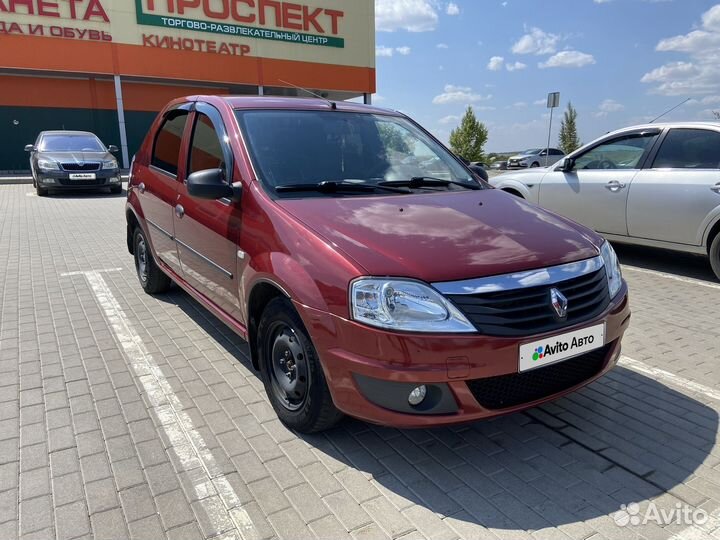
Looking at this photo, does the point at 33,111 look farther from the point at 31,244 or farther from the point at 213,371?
the point at 213,371

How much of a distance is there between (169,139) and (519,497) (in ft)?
12.7

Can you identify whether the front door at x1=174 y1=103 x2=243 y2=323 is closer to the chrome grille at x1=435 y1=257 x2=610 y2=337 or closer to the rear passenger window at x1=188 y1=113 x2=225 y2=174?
the rear passenger window at x1=188 y1=113 x2=225 y2=174

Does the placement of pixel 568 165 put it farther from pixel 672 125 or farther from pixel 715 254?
pixel 715 254

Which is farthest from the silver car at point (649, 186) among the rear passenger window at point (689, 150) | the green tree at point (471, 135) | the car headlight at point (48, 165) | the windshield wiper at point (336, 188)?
the green tree at point (471, 135)

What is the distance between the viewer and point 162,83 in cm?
2617

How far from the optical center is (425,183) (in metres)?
3.52

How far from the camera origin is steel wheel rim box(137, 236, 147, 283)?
5.38 meters

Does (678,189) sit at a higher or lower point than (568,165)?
lower

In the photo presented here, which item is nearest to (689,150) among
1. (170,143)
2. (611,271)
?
(611,271)

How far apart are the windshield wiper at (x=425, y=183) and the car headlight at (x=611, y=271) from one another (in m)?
1.00

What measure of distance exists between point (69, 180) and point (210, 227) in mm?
12341

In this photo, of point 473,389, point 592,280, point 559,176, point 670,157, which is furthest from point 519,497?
point 559,176

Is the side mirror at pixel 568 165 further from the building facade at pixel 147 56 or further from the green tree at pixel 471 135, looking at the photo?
the green tree at pixel 471 135

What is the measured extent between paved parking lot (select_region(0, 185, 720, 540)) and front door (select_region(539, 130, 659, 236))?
96.2 inches
